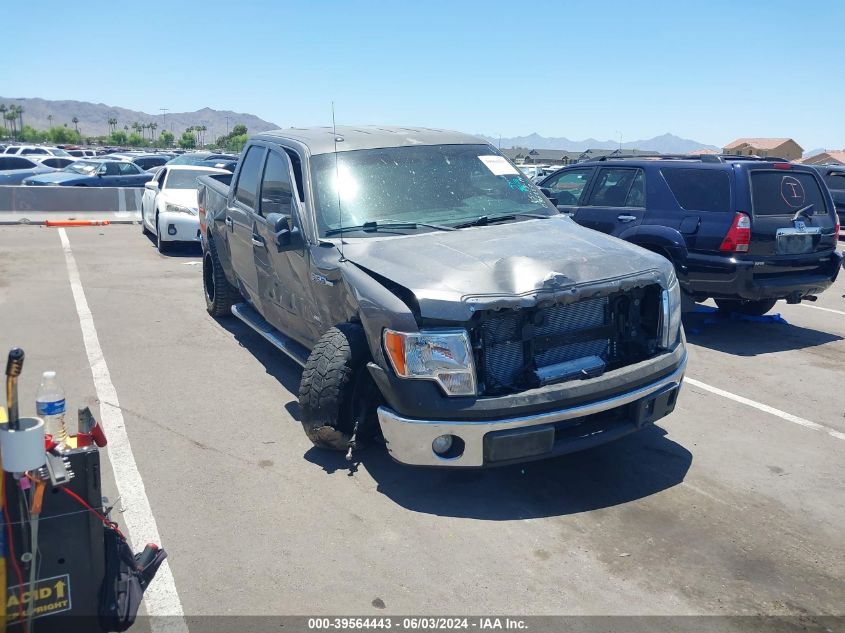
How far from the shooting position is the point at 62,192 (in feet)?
57.2

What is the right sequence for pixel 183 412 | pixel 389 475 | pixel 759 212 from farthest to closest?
pixel 759 212 < pixel 183 412 < pixel 389 475

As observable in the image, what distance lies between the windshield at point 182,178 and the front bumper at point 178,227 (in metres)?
1.15

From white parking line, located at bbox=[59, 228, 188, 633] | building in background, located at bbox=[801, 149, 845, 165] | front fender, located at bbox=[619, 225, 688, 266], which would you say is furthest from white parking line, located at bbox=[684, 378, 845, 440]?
building in background, located at bbox=[801, 149, 845, 165]

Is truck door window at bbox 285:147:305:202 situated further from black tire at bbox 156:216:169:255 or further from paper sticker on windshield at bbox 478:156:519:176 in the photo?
black tire at bbox 156:216:169:255

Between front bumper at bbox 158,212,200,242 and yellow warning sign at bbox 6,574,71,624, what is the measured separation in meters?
10.5

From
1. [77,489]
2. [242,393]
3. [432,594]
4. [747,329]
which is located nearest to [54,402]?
[77,489]

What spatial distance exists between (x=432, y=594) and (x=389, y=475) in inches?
48.7

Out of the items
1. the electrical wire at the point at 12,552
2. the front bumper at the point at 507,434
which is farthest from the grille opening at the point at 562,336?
the electrical wire at the point at 12,552

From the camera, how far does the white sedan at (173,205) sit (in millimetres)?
12695

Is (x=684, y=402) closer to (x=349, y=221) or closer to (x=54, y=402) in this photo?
(x=349, y=221)

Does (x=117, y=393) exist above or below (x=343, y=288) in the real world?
below

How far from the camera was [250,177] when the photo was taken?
263 inches

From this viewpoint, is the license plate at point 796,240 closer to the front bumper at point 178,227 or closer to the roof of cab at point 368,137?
the roof of cab at point 368,137

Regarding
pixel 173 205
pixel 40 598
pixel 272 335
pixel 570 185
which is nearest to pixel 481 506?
pixel 40 598
